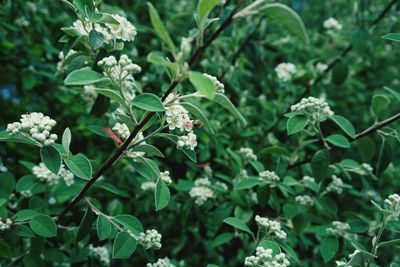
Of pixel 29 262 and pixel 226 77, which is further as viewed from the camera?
pixel 226 77

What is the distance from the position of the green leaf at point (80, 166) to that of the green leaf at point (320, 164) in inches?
44.3

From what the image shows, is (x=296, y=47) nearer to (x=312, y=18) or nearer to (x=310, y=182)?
(x=312, y=18)

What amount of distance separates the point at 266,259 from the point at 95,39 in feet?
3.70

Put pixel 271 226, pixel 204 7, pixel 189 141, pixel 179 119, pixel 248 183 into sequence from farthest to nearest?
pixel 248 183 < pixel 271 226 < pixel 189 141 < pixel 179 119 < pixel 204 7

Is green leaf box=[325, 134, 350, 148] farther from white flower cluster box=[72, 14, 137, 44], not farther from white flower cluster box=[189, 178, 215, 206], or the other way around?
white flower cluster box=[72, 14, 137, 44]

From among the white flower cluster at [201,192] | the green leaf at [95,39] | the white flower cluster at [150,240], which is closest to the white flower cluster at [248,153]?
the white flower cluster at [201,192]

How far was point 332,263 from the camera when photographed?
258 cm

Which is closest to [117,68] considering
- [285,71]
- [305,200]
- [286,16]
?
[286,16]

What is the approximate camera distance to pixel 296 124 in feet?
7.00

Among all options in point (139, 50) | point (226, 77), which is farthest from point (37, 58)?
point (226, 77)

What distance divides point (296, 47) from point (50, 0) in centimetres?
224

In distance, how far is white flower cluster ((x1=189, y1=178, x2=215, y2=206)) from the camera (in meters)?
2.62

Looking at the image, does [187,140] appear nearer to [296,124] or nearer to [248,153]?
[296,124]

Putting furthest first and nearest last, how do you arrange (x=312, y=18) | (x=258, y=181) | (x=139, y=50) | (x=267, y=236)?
(x=312, y=18) → (x=139, y=50) → (x=258, y=181) → (x=267, y=236)
